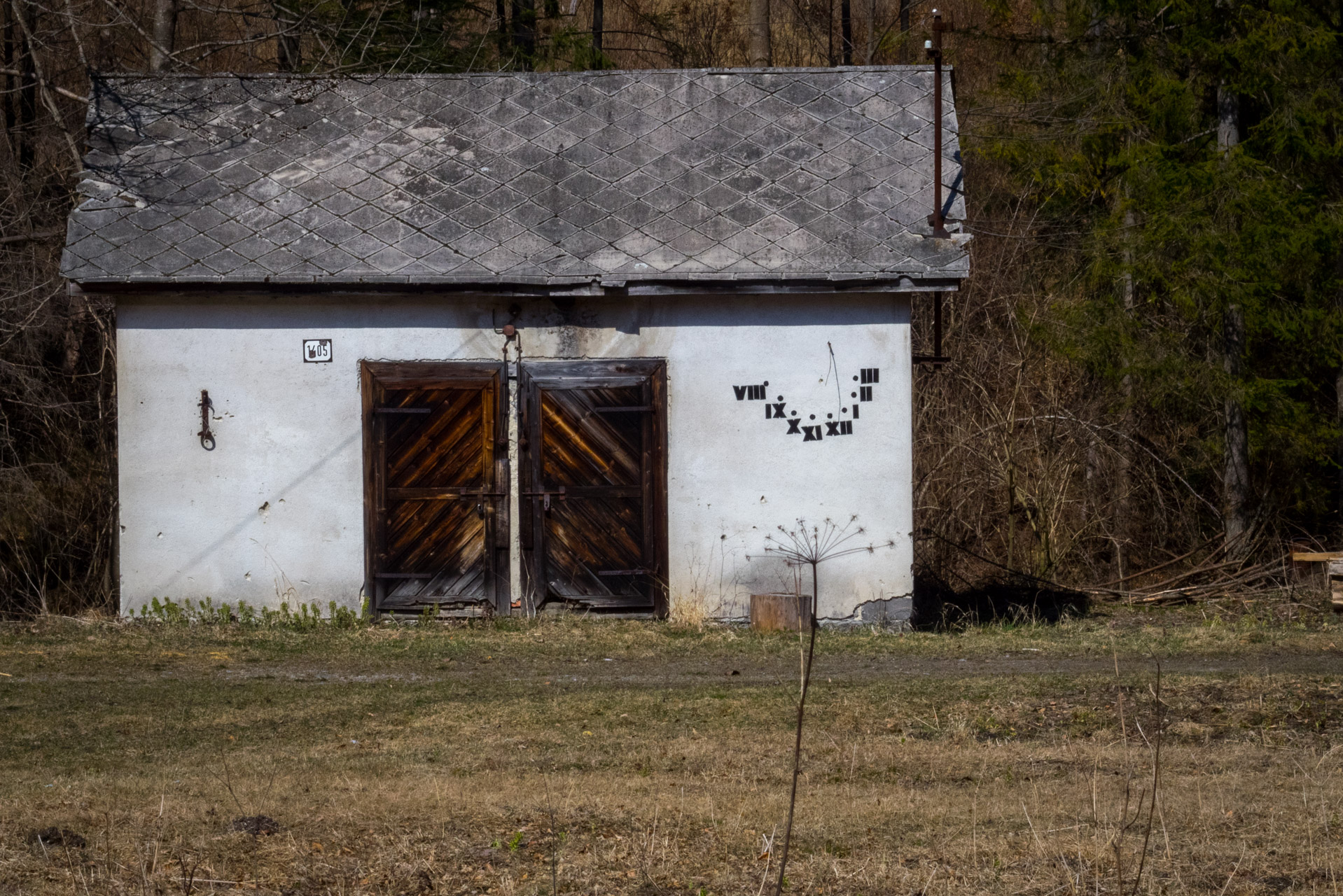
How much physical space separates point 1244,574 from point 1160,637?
12.7 ft

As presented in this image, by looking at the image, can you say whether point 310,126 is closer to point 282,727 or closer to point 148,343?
point 148,343

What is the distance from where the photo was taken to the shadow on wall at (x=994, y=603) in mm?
13785

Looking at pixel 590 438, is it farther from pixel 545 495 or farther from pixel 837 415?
pixel 837 415

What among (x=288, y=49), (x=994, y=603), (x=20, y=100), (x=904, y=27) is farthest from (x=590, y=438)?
(x=904, y=27)

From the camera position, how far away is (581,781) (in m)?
7.04

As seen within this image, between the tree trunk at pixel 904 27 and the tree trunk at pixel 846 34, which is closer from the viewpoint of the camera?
the tree trunk at pixel 904 27

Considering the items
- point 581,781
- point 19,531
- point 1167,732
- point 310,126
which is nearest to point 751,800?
point 581,781

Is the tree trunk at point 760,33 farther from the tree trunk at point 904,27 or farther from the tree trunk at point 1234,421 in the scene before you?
the tree trunk at point 1234,421

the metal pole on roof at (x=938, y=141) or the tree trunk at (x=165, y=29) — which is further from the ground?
the tree trunk at (x=165, y=29)

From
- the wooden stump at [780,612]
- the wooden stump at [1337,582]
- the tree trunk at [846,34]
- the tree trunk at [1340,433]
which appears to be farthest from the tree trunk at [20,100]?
the tree trunk at [1340,433]

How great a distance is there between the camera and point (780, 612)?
39.6 ft

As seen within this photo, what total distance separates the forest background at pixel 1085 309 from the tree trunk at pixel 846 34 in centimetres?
739

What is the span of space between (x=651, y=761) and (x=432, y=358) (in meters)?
5.57

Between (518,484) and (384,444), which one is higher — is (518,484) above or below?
below
